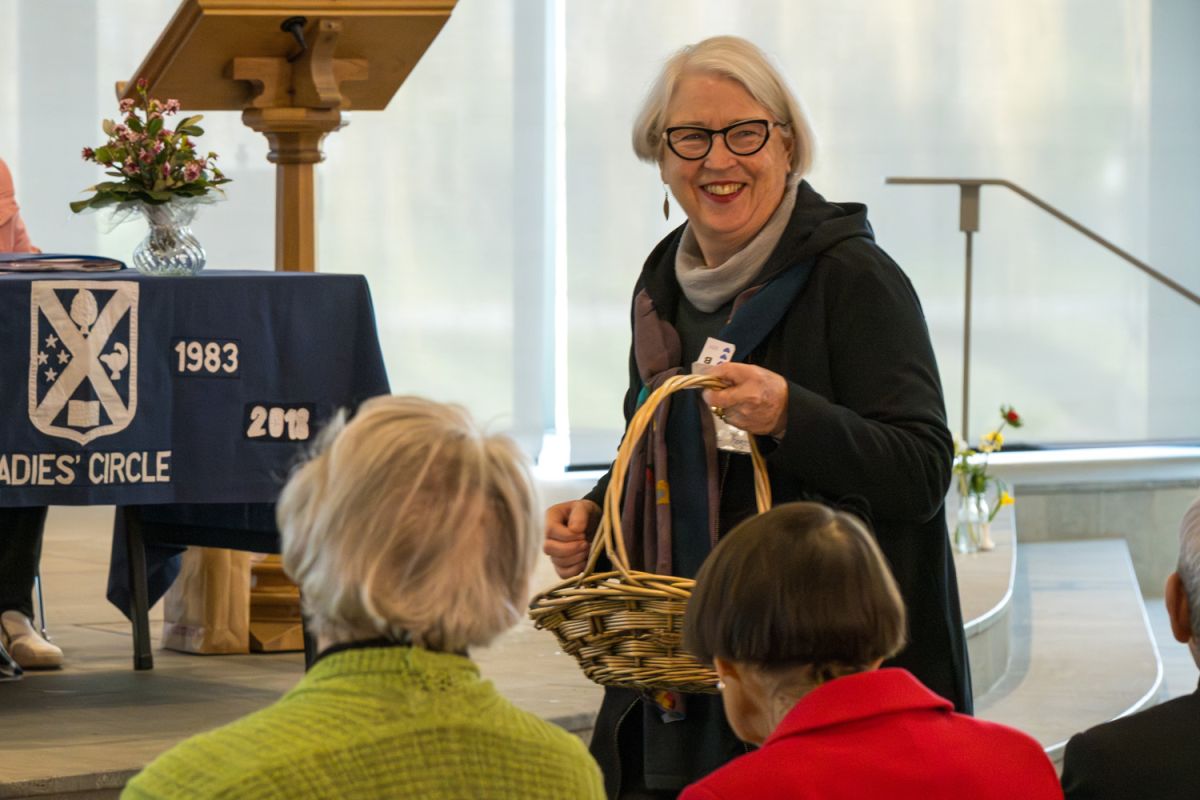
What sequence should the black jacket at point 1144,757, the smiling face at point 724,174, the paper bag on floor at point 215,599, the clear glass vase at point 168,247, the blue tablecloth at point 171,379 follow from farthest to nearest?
the paper bag on floor at point 215,599 < the clear glass vase at point 168,247 < the blue tablecloth at point 171,379 < the smiling face at point 724,174 < the black jacket at point 1144,757

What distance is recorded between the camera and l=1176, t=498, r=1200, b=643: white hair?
5.78ft

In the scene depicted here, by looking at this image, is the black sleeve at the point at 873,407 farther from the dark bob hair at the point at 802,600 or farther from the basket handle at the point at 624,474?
the dark bob hair at the point at 802,600

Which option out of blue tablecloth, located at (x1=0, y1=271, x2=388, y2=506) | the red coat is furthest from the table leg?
the red coat

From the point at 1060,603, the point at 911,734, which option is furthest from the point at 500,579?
the point at 1060,603

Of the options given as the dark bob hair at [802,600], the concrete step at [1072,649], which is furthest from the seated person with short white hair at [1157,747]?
the concrete step at [1072,649]

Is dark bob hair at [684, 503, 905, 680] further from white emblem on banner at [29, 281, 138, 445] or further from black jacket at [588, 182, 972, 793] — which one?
white emblem on banner at [29, 281, 138, 445]

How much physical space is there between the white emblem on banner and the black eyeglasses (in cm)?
140

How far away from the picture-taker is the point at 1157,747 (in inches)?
68.7

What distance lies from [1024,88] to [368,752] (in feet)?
26.1

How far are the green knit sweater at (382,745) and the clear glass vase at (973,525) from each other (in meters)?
5.16

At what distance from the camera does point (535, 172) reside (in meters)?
7.89

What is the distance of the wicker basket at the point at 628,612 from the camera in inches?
78.4

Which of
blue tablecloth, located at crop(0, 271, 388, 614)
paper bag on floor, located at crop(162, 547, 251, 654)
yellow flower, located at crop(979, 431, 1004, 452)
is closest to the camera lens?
blue tablecloth, located at crop(0, 271, 388, 614)

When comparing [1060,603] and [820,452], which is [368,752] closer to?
[820,452]
